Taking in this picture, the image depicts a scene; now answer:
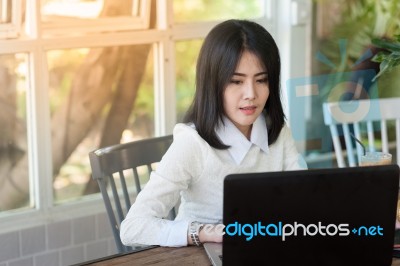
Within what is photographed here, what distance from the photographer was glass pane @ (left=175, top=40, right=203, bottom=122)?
3.29 m

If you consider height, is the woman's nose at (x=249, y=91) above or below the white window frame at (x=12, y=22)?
below

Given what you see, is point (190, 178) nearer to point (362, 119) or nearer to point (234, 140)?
point (234, 140)

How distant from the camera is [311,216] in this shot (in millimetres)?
1497

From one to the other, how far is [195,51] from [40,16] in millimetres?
724

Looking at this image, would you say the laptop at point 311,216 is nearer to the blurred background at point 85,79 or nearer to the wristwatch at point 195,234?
the wristwatch at point 195,234

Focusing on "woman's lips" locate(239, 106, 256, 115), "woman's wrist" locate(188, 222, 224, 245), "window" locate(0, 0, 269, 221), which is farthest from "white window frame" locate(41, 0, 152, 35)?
"woman's wrist" locate(188, 222, 224, 245)

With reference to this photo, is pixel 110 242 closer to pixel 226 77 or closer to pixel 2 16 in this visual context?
pixel 2 16

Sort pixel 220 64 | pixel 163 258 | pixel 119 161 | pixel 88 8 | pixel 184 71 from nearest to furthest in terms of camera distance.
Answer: pixel 163 258 → pixel 220 64 → pixel 119 161 → pixel 88 8 → pixel 184 71

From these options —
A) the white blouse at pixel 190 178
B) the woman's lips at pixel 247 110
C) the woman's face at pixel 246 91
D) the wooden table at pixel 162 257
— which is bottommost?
the wooden table at pixel 162 257

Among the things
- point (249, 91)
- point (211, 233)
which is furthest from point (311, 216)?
point (249, 91)

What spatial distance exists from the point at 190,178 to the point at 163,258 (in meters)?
0.29

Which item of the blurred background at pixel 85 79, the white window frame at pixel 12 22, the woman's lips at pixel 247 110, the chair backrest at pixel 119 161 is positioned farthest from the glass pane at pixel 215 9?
the woman's lips at pixel 247 110

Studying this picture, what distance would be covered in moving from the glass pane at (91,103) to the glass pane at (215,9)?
0.70 ft

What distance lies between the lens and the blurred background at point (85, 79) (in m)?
2.91
